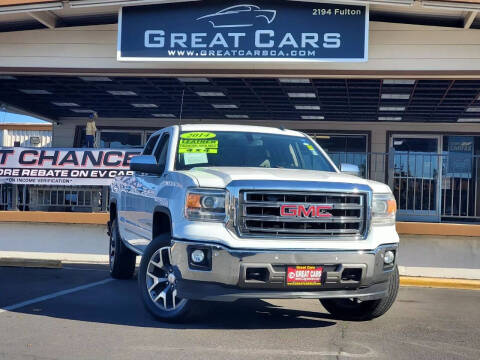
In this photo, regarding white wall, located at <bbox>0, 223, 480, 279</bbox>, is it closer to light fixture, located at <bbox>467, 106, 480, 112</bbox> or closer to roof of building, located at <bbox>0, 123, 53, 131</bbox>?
light fixture, located at <bbox>467, 106, 480, 112</bbox>

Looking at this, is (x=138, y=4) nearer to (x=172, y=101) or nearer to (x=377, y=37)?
(x=377, y=37)

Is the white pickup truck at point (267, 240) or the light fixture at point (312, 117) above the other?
the light fixture at point (312, 117)

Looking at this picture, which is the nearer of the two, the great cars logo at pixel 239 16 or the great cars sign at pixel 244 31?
the great cars sign at pixel 244 31

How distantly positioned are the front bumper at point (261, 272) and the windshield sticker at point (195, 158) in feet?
4.49

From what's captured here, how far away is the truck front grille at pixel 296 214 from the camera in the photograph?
6.02 meters

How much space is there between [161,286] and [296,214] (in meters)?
1.58

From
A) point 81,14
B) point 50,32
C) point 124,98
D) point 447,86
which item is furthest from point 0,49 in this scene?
point 447,86

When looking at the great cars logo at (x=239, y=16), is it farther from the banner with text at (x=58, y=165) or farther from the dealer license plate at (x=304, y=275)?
the dealer license plate at (x=304, y=275)

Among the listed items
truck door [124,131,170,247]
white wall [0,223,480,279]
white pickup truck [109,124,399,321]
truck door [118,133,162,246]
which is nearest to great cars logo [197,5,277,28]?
white wall [0,223,480,279]

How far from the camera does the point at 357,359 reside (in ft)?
17.5

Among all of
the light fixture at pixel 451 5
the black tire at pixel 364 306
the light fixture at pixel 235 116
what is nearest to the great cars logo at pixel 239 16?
the light fixture at pixel 451 5

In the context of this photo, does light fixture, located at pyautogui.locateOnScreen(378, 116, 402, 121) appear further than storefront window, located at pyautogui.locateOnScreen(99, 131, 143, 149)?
No

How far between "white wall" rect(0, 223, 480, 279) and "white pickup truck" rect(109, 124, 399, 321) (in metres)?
Result: 4.94

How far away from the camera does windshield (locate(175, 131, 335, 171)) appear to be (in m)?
7.34
